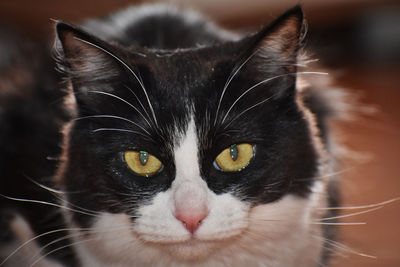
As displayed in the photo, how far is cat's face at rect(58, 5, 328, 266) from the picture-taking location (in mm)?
1212

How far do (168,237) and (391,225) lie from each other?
944 mm

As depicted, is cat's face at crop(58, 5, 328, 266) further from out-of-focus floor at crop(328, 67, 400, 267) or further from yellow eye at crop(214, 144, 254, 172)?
out-of-focus floor at crop(328, 67, 400, 267)

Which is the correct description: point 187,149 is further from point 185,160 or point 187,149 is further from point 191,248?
point 191,248

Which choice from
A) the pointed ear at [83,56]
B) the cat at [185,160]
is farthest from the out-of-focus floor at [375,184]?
the pointed ear at [83,56]

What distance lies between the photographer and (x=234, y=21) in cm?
412

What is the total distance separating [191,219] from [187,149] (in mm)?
150

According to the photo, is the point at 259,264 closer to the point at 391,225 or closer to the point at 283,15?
the point at 283,15

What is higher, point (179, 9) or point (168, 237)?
point (179, 9)

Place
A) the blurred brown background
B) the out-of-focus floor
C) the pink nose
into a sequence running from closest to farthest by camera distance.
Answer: the pink nose, the out-of-focus floor, the blurred brown background

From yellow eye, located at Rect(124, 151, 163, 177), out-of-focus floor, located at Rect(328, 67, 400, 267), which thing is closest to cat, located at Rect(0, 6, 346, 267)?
yellow eye, located at Rect(124, 151, 163, 177)

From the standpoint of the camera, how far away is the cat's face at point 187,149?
1.21 m

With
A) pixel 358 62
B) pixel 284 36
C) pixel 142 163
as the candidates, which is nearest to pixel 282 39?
pixel 284 36

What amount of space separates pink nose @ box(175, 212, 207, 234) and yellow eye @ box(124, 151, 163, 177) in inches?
4.8

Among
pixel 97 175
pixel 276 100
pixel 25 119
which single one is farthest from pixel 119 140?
pixel 25 119
